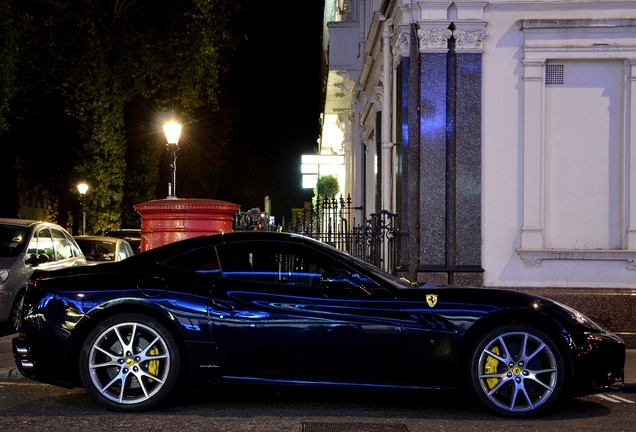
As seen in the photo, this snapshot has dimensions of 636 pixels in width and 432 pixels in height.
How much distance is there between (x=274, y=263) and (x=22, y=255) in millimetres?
7651

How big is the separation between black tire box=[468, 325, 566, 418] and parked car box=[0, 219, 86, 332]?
7698 millimetres

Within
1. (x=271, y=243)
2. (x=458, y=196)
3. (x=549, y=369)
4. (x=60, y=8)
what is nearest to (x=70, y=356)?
(x=271, y=243)

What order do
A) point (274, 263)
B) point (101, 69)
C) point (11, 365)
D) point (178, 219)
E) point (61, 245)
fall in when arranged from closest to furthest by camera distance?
point (274, 263) < point (11, 365) < point (178, 219) < point (61, 245) < point (101, 69)

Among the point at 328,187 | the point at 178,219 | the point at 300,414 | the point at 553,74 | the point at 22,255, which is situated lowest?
the point at 300,414

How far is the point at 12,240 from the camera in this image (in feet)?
45.6

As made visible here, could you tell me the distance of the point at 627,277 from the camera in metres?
12.3

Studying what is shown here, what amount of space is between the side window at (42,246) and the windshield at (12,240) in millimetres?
143

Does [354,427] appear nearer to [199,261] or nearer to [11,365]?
[199,261]

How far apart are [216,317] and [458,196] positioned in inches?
251

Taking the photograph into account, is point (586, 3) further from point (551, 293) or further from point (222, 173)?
point (222, 173)

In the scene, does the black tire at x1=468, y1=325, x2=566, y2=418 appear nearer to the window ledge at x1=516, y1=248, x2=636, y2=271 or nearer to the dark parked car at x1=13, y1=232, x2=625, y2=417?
the dark parked car at x1=13, y1=232, x2=625, y2=417

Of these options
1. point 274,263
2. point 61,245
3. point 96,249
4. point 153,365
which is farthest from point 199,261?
point 96,249

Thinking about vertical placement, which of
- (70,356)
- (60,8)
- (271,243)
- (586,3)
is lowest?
(70,356)

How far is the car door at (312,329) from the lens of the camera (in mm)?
6766
